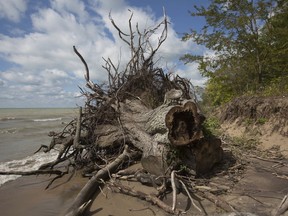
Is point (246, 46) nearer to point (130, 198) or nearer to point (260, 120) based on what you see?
point (260, 120)

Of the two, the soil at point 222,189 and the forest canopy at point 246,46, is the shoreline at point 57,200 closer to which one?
the soil at point 222,189

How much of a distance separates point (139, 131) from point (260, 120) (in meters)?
4.44

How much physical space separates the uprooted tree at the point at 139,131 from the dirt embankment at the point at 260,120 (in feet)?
8.61

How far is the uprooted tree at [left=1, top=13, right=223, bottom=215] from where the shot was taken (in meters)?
5.21

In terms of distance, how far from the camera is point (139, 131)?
647 cm

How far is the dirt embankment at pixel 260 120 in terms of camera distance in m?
8.08

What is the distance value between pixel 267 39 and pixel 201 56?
3.00m

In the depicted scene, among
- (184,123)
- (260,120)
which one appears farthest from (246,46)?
(184,123)

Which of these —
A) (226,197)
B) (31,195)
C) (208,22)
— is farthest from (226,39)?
(31,195)

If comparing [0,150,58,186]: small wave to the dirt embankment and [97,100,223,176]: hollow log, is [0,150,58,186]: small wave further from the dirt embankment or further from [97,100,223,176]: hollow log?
the dirt embankment

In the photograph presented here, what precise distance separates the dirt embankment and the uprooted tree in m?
2.63

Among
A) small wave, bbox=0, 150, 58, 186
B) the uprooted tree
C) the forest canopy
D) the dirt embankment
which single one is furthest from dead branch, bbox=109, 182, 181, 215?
the forest canopy

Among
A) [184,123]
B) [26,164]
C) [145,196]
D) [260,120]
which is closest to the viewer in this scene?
[145,196]

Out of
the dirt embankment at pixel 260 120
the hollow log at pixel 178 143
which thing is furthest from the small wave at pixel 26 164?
the dirt embankment at pixel 260 120
